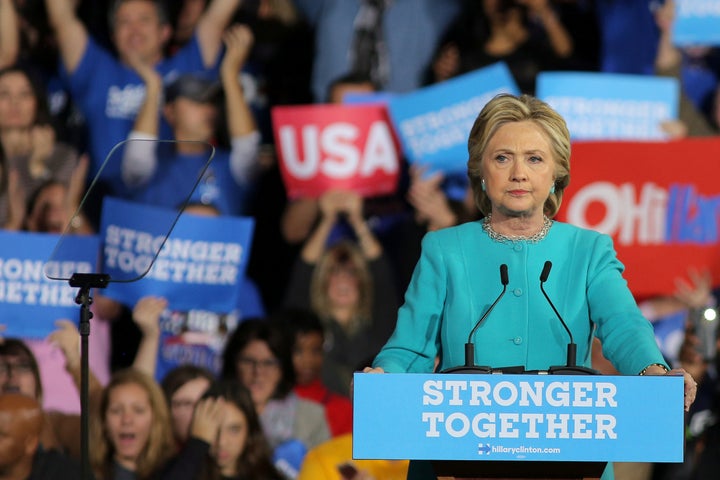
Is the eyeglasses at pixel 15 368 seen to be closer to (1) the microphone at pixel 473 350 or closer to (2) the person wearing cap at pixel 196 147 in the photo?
(2) the person wearing cap at pixel 196 147

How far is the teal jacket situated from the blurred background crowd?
3.02 meters

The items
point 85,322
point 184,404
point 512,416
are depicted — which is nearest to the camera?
point 512,416

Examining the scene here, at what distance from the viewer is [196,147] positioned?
21.1 feet

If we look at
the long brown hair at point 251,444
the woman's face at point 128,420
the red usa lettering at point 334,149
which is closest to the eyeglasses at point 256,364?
the long brown hair at point 251,444

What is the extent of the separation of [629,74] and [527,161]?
163 inches

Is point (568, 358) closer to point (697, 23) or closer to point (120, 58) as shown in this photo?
point (697, 23)

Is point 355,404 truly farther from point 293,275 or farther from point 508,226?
point 293,275

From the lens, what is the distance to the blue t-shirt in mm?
6531

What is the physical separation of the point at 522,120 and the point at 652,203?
3.63 metres

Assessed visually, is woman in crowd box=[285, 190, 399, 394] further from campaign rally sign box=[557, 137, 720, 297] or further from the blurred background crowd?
campaign rally sign box=[557, 137, 720, 297]

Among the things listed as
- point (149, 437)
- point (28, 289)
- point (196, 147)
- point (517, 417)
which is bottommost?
point (517, 417)

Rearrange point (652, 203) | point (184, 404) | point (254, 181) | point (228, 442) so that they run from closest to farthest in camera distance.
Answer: point (228, 442)
point (184, 404)
point (652, 203)
point (254, 181)

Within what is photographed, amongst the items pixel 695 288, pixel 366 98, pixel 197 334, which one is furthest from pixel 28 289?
pixel 695 288

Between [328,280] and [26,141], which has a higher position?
[26,141]
